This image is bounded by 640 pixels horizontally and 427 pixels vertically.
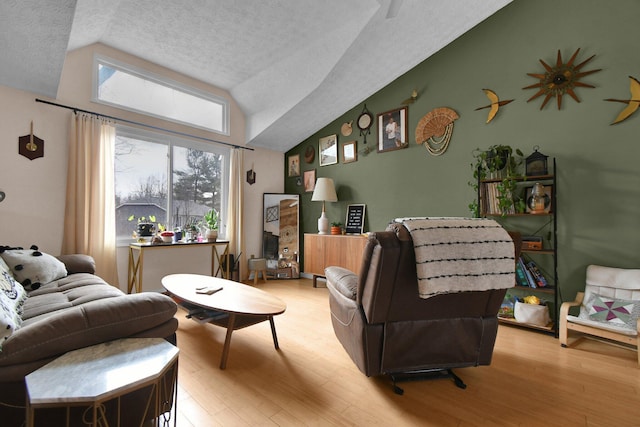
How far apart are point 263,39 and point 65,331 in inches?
131

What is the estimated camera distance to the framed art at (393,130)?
3.80 meters

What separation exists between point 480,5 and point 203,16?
2.89 meters

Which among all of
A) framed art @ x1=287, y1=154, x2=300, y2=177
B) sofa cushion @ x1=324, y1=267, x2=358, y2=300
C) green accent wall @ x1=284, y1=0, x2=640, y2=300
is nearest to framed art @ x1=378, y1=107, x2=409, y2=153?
green accent wall @ x1=284, y1=0, x2=640, y2=300

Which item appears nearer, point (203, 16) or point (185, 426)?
point (185, 426)

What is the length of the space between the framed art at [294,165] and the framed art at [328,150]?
0.54 metres

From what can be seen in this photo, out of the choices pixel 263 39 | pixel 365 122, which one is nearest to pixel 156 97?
pixel 263 39

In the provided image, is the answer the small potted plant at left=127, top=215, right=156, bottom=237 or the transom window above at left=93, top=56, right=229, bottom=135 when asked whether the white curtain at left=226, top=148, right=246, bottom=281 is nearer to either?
the transom window above at left=93, top=56, right=229, bottom=135

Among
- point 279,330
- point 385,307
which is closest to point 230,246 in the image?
point 279,330

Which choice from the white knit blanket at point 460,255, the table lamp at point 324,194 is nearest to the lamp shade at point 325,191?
the table lamp at point 324,194

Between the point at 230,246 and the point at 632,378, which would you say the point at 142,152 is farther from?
the point at 632,378

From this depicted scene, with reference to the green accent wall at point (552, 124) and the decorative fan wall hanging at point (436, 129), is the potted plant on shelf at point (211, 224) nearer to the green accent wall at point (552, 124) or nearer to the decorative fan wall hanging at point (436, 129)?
the green accent wall at point (552, 124)

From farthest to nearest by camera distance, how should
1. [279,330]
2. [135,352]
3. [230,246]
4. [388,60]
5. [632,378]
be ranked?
1. [230,246]
2. [388,60]
3. [279,330]
4. [632,378]
5. [135,352]

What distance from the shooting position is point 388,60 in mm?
3561

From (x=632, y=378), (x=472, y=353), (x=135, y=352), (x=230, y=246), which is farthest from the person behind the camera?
(x=230, y=246)
